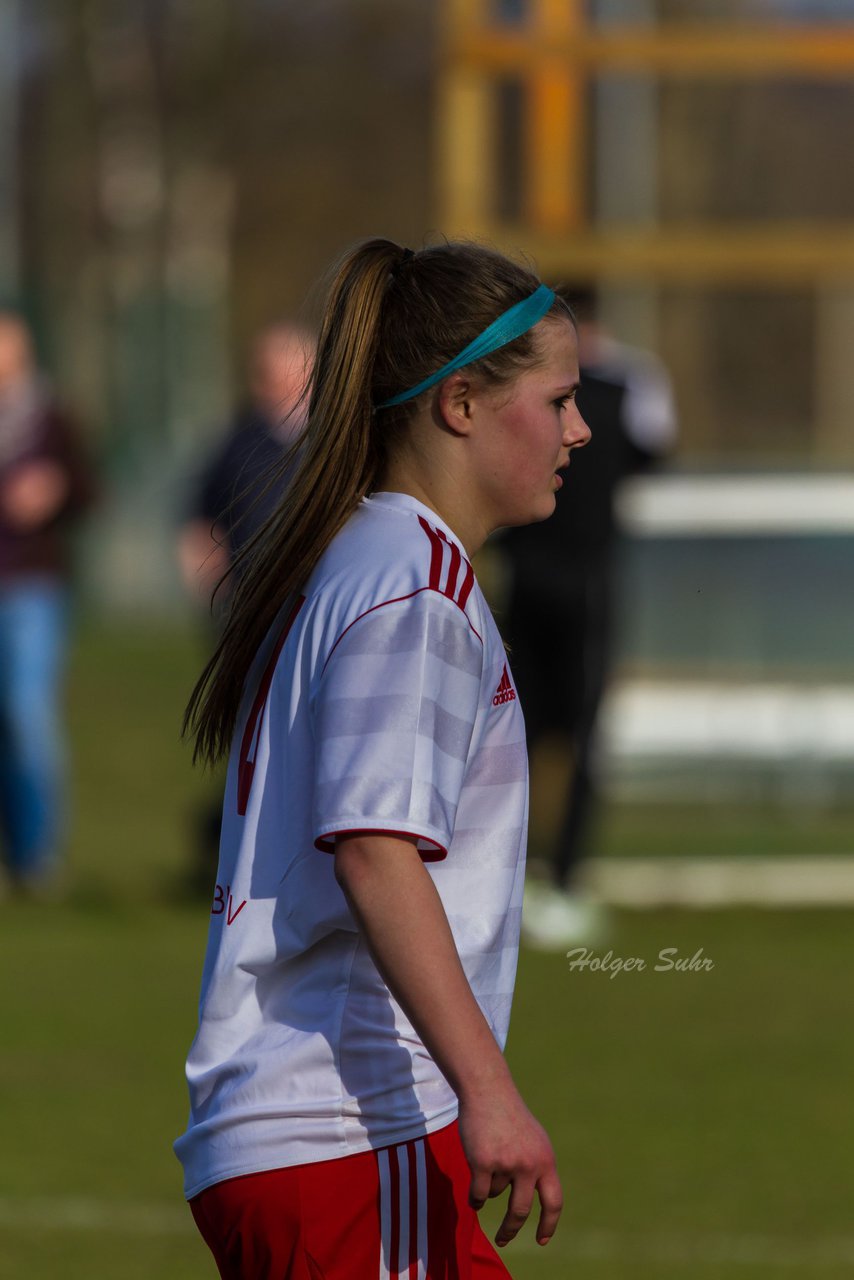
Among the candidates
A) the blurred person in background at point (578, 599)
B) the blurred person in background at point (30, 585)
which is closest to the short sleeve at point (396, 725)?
the blurred person in background at point (578, 599)

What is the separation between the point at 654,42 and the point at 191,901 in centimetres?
373

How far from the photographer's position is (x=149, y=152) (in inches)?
1788

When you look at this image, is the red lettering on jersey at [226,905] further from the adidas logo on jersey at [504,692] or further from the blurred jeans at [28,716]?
the blurred jeans at [28,716]

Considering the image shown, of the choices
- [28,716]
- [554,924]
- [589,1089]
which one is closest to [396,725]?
[589,1089]

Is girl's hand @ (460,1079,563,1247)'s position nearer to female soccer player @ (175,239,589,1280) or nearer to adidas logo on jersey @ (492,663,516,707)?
female soccer player @ (175,239,589,1280)

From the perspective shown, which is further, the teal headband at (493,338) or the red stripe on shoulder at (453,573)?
the teal headband at (493,338)

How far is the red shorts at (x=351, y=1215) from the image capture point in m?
2.34

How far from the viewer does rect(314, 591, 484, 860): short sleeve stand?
225 centimetres

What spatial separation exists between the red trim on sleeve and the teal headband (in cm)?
48

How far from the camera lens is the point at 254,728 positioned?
2.45 metres

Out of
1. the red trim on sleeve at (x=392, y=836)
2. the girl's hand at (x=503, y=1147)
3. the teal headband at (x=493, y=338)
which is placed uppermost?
the teal headband at (x=493, y=338)

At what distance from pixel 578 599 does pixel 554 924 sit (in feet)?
3.75

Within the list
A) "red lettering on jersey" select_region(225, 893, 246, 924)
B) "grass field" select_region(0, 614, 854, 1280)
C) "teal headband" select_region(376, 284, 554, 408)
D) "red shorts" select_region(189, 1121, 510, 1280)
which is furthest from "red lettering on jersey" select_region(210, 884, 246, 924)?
"grass field" select_region(0, 614, 854, 1280)

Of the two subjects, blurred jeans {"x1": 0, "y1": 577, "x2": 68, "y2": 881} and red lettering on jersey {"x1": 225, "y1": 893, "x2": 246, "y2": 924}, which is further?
blurred jeans {"x1": 0, "y1": 577, "x2": 68, "y2": 881}
